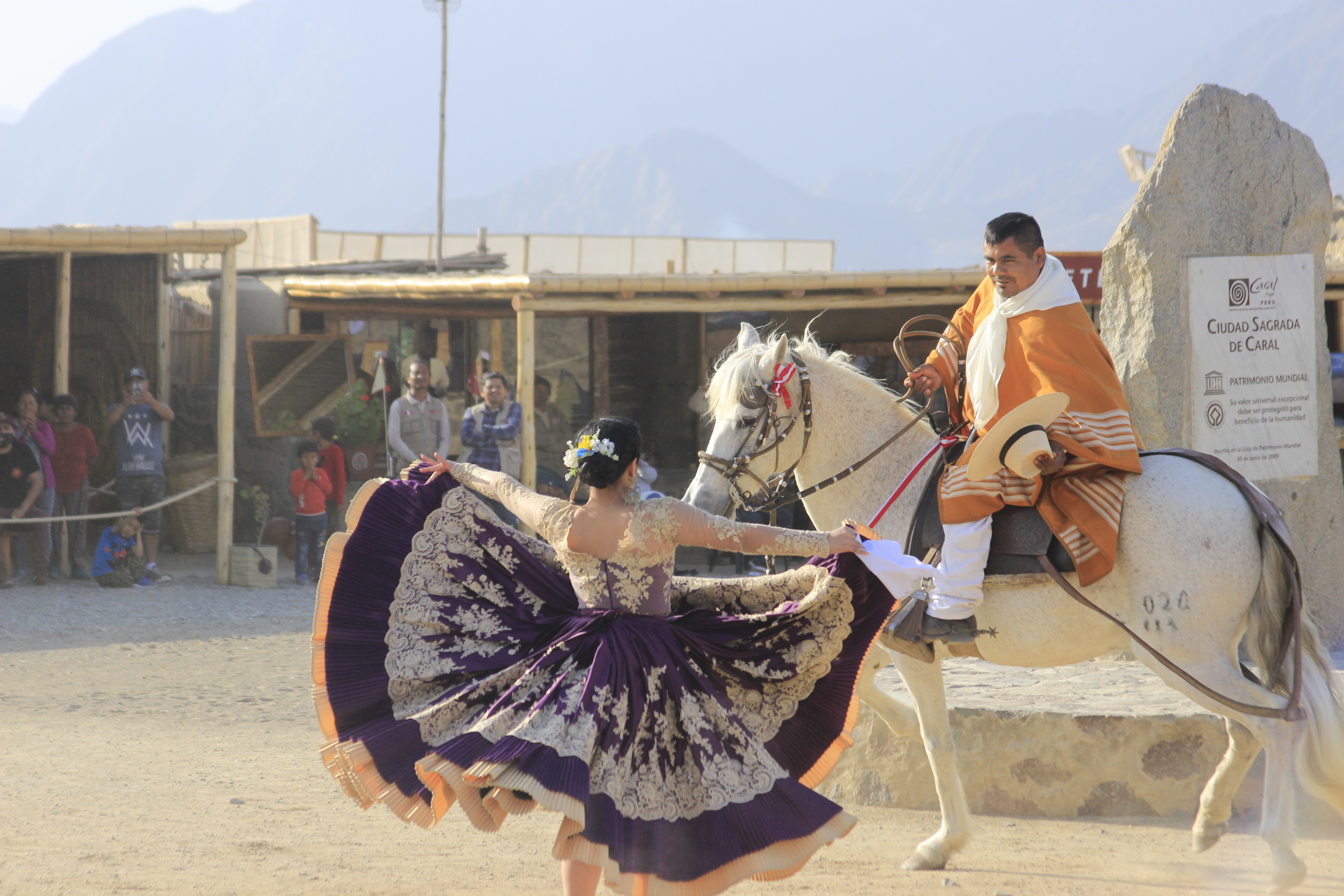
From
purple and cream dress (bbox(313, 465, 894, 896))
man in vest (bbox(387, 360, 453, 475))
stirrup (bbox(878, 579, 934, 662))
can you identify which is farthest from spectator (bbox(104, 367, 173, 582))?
stirrup (bbox(878, 579, 934, 662))

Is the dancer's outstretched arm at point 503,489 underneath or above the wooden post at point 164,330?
underneath

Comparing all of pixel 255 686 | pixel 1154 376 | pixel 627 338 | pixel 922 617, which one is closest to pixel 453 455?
pixel 627 338

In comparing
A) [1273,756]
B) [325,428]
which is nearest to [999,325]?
[1273,756]

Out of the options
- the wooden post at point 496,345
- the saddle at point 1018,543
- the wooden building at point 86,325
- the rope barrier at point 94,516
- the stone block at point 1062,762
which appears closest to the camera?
the saddle at point 1018,543

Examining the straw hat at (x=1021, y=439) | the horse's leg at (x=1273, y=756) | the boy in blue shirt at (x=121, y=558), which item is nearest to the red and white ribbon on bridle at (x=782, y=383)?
the straw hat at (x=1021, y=439)

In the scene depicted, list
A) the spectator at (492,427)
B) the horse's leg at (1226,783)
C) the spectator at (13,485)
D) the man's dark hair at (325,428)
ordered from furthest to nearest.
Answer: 1. the man's dark hair at (325,428)
2. the spectator at (13,485)
3. the spectator at (492,427)
4. the horse's leg at (1226,783)

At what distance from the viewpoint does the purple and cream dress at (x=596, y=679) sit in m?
3.08

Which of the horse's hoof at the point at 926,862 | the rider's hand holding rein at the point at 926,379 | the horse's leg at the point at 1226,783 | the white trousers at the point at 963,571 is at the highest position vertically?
the rider's hand holding rein at the point at 926,379

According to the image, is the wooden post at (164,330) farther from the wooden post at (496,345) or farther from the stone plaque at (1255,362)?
the stone plaque at (1255,362)

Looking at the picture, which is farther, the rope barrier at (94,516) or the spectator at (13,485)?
the spectator at (13,485)

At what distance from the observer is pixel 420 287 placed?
456 inches

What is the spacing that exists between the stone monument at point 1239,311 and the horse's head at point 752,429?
263cm

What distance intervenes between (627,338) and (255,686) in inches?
339

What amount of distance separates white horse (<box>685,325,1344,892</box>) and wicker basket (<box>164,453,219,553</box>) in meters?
9.36
